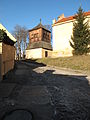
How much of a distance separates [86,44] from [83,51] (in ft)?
5.80

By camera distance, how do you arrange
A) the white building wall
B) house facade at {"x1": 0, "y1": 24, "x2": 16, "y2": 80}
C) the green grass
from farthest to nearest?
the white building wall, the green grass, house facade at {"x1": 0, "y1": 24, "x2": 16, "y2": 80}

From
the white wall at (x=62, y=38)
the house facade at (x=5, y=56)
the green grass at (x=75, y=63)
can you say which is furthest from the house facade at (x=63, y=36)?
the house facade at (x=5, y=56)

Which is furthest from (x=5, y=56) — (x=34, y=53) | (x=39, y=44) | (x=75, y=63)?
(x=39, y=44)

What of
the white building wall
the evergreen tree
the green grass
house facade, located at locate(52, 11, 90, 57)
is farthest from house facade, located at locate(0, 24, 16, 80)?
the white building wall

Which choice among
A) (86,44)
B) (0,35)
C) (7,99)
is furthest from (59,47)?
(7,99)

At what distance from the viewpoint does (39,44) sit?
30875mm

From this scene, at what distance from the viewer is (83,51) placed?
2052cm

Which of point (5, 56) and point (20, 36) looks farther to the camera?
point (20, 36)

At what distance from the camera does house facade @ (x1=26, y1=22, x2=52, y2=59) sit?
98.2 feet

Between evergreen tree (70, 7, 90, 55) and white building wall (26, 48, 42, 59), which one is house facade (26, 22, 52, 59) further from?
evergreen tree (70, 7, 90, 55)

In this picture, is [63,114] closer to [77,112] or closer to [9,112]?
[77,112]

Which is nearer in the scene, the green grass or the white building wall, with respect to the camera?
the green grass

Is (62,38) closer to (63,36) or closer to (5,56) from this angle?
(63,36)

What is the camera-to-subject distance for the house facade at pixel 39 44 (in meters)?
29.9
